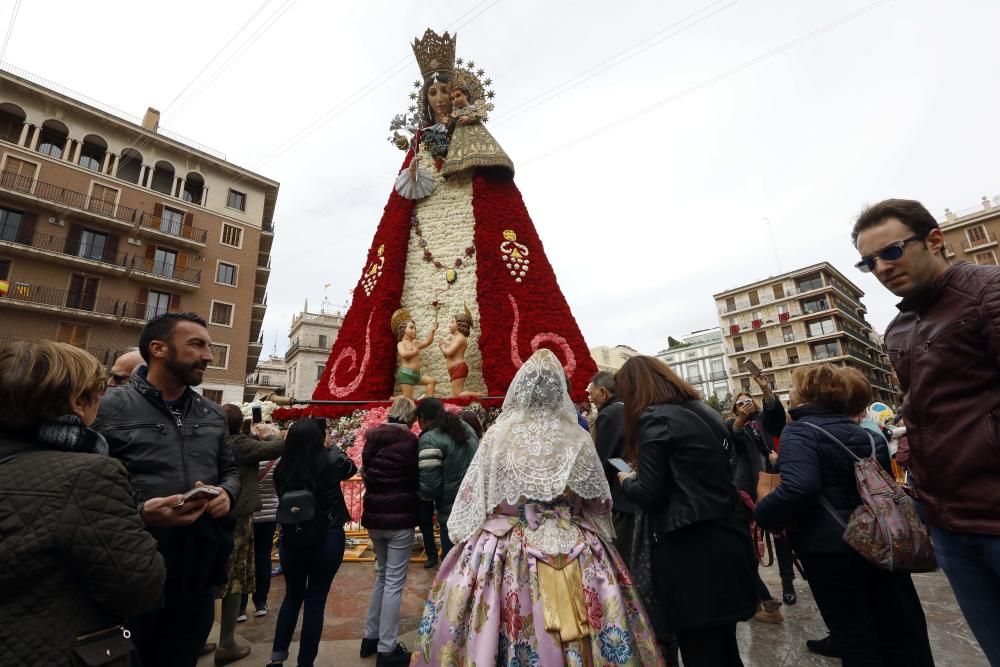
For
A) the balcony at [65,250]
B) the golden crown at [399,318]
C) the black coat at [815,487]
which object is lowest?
the black coat at [815,487]

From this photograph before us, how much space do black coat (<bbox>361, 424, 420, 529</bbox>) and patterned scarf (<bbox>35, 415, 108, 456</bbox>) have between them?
196 centimetres

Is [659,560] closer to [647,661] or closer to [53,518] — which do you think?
[647,661]

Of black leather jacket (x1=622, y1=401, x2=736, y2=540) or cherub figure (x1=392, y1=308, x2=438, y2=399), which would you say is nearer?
black leather jacket (x1=622, y1=401, x2=736, y2=540)

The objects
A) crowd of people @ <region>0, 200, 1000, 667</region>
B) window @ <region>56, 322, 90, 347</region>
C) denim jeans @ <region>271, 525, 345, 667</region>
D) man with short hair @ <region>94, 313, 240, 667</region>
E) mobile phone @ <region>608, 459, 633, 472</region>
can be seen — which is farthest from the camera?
window @ <region>56, 322, 90, 347</region>

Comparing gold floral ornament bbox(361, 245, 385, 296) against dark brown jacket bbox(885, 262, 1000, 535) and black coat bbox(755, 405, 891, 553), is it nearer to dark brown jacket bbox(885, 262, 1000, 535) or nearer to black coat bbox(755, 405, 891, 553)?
black coat bbox(755, 405, 891, 553)

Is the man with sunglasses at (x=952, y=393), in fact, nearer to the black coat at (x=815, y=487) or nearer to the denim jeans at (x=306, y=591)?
the black coat at (x=815, y=487)

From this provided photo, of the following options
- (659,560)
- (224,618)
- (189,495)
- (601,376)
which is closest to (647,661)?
(659,560)

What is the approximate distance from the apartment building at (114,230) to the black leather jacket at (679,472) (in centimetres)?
2152

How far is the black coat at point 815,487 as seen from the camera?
7.16 ft

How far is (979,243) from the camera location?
99.7 feet

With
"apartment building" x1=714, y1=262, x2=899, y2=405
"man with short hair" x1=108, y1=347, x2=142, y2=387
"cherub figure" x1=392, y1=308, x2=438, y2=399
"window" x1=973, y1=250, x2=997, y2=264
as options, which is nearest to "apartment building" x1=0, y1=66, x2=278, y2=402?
"cherub figure" x1=392, y1=308, x2=438, y2=399

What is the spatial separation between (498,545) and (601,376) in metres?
1.66

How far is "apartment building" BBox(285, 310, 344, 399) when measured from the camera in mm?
33469

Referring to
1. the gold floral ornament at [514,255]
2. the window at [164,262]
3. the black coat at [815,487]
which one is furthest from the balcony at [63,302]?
the black coat at [815,487]
